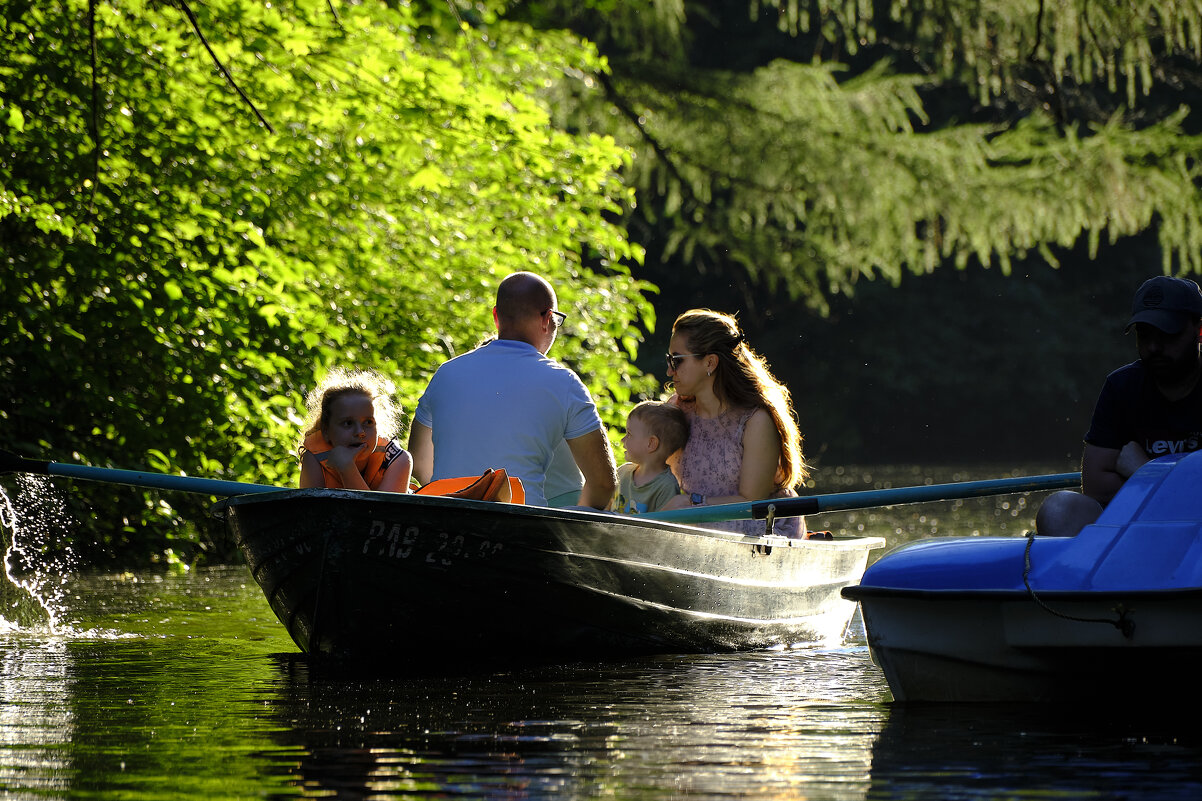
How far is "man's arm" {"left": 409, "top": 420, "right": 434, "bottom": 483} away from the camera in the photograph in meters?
6.64

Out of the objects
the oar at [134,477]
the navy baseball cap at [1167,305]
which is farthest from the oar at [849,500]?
the navy baseball cap at [1167,305]

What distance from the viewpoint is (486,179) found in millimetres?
12141

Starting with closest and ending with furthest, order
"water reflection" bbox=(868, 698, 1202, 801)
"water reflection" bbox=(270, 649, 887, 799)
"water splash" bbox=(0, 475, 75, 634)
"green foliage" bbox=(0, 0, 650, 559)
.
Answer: "water reflection" bbox=(868, 698, 1202, 801), "water reflection" bbox=(270, 649, 887, 799), "green foliage" bbox=(0, 0, 650, 559), "water splash" bbox=(0, 475, 75, 634)

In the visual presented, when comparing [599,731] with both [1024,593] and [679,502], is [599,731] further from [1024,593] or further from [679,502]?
[679,502]

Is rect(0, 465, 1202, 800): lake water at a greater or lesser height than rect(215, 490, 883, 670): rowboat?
lesser

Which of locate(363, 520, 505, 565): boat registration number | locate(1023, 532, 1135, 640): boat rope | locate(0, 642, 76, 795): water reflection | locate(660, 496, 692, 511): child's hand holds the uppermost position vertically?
locate(660, 496, 692, 511): child's hand

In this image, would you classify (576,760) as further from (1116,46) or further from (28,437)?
(28,437)

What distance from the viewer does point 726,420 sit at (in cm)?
742

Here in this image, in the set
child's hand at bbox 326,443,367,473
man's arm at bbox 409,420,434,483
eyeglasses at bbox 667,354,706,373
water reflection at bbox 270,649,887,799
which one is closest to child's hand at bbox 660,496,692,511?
eyeglasses at bbox 667,354,706,373

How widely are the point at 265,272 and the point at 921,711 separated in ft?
19.1

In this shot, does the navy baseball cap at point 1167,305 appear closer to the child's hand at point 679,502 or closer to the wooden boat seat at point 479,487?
the wooden boat seat at point 479,487

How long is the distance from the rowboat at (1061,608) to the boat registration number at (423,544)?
4.35 ft

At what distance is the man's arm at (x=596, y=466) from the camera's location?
21.1ft

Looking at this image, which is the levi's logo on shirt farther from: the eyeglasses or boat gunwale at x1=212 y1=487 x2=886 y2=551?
the eyeglasses
